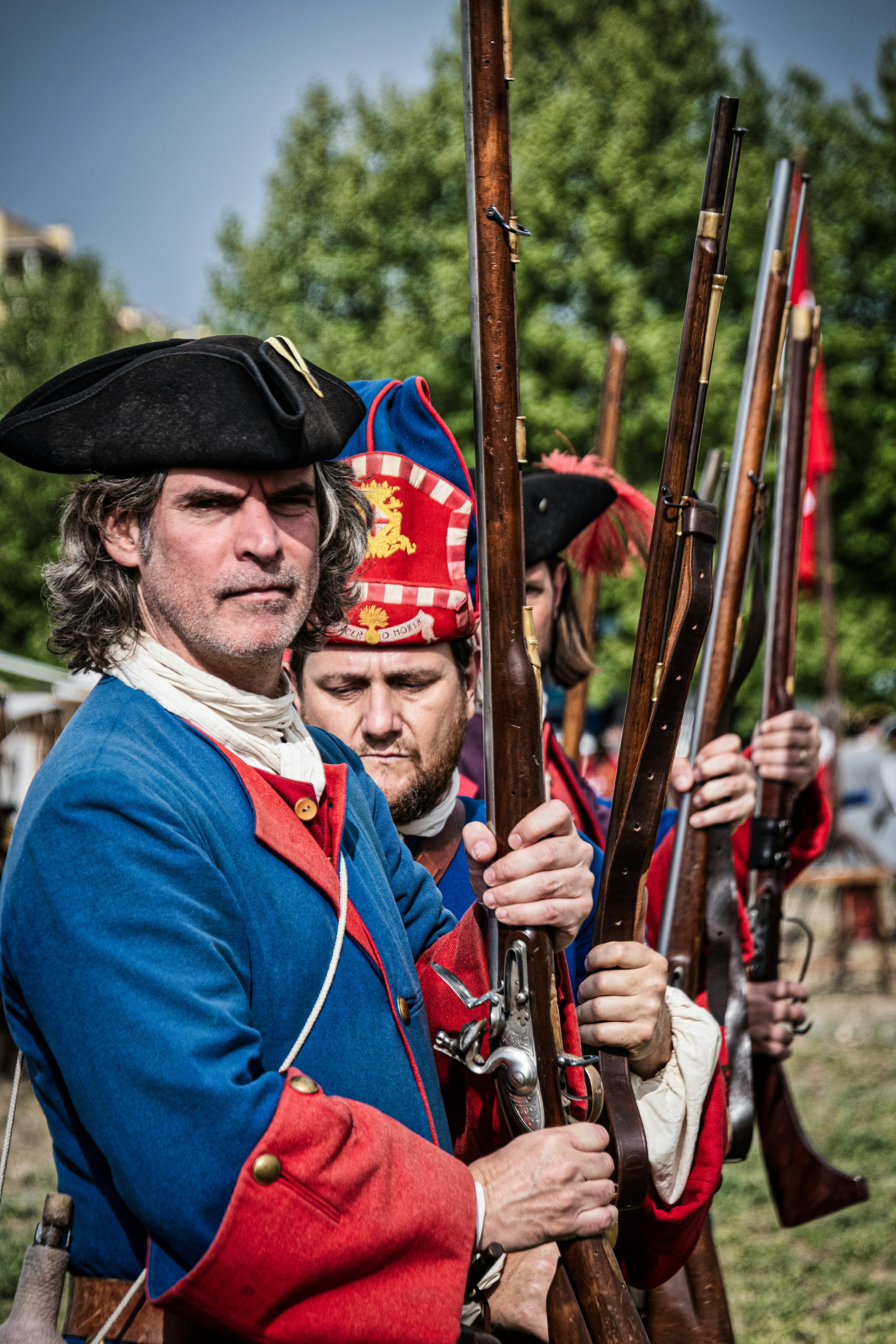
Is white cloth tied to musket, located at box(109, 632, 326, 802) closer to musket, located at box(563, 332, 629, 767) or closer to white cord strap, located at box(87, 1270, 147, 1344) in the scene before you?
white cord strap, located at box(87, 1270, 147, 1344)

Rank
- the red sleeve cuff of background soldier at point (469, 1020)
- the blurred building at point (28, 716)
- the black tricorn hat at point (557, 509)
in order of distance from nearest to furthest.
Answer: the red sleeve cuff of background soldier at point (469, 1020) < the black tricorn hat at point (557, 509) < the blurred building at point (28, 716)

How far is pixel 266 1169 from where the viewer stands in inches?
56.0

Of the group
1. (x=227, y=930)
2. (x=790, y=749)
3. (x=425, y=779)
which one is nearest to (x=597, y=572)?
(x=790, y=749)

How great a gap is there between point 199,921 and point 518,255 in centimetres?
112

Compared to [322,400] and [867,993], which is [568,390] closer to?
[867,993]

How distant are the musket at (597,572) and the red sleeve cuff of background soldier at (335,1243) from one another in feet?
10.1

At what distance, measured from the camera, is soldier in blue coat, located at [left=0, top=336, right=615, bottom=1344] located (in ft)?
4.72

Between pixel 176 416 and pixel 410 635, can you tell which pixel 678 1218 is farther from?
pixel 176 416

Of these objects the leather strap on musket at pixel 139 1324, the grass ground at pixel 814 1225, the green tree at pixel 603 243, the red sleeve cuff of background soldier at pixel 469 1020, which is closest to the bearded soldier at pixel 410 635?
the red sleeve cuff of background soldier at pixel 469 1020

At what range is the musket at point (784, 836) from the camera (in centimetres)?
389

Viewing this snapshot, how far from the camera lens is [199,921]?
154 cm

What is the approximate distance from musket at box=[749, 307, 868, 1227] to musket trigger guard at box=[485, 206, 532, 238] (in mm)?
2349

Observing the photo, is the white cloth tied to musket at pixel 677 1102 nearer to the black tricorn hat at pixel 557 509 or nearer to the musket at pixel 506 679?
the musket at pixel 506 679

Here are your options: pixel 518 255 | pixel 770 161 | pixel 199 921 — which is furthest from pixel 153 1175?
pixel 770 161
